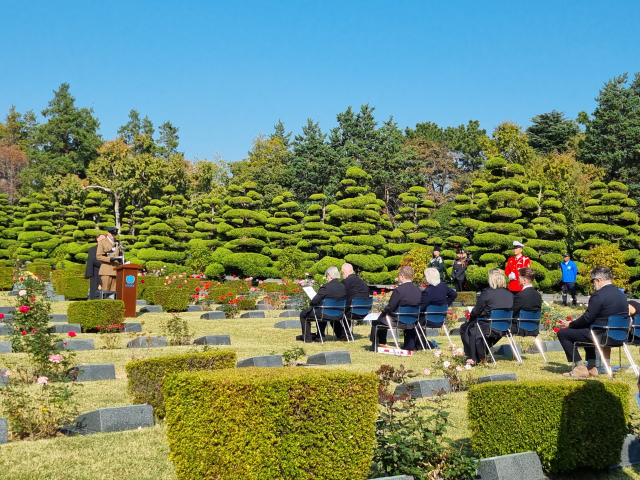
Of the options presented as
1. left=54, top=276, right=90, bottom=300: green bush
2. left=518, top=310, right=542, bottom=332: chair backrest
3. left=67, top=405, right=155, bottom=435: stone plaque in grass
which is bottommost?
left=67, top=405, right=155, bottom=435: stone plaque in grass

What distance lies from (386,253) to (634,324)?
75.8 feet

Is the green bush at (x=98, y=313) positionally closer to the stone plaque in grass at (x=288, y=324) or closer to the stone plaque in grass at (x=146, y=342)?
the stone plaque in grass at (x=146, y=342)

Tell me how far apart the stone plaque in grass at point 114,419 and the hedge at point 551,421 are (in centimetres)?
301

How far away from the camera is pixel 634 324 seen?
9.72 m

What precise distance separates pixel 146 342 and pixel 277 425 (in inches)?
331

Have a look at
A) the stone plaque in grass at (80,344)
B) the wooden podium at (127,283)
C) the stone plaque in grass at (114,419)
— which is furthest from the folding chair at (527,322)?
the wooden podium at (127,283)

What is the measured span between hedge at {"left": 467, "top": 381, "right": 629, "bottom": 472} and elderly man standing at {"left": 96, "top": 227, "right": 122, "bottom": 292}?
41.6 ft

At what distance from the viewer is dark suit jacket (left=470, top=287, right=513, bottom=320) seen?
1051 centimetres

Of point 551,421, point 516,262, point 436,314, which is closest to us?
point 551,421

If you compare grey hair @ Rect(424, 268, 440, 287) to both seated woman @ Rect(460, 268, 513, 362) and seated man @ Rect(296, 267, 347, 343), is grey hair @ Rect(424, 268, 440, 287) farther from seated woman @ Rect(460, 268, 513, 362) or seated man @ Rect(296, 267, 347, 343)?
seated man @ Rect(296, 267, 347, 343)

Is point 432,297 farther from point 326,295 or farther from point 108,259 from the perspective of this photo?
point 108,259

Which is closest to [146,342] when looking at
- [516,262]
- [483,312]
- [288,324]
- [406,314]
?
[288,324]

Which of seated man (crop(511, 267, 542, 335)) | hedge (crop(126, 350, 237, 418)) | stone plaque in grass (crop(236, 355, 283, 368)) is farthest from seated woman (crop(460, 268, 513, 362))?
hedge (crop(126, 350, 237, 418))

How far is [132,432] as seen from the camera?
6.14 meters
